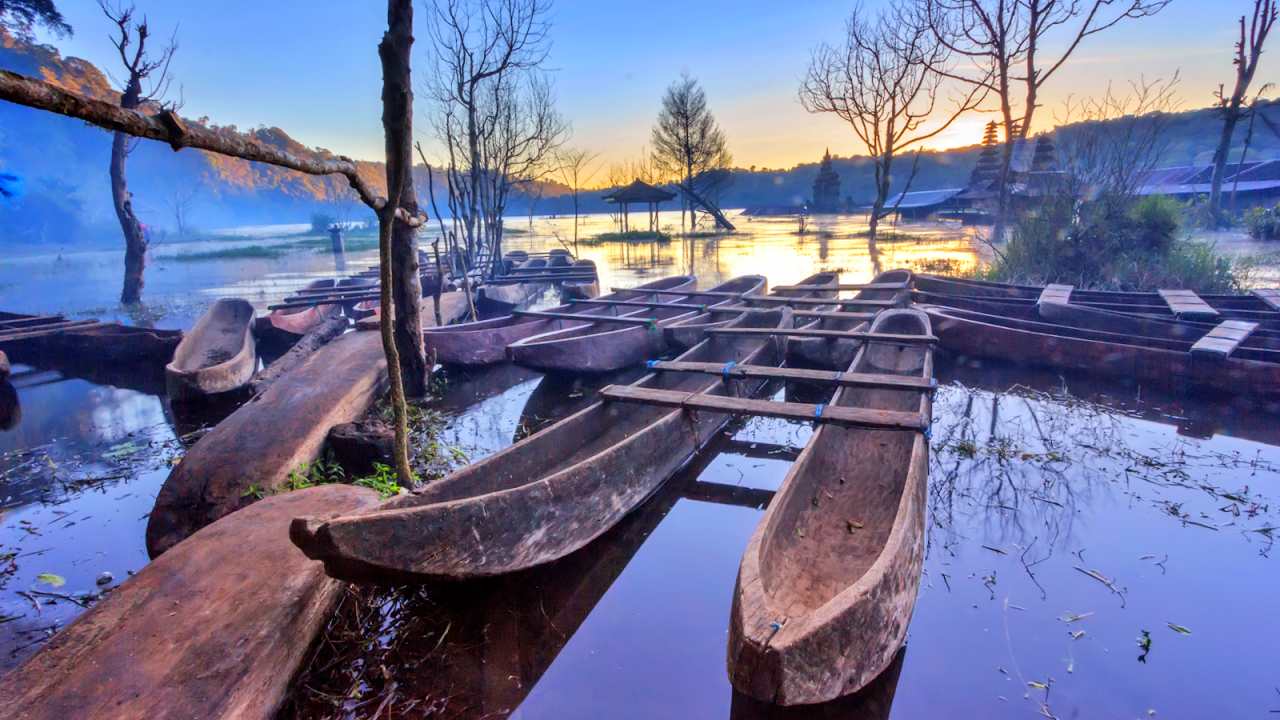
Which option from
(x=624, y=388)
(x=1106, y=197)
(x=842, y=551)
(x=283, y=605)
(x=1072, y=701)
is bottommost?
(x=1072, y=701)

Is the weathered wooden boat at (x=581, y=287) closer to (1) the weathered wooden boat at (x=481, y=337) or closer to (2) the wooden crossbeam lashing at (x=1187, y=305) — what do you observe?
(1) the weathered wooden boat at (x=481, y=337)

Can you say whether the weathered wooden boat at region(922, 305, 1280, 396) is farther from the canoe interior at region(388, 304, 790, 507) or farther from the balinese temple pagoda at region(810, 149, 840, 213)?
the balinese temple pagoda at region(810, 149, 840, 213)

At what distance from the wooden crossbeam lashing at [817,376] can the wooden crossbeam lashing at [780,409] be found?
37cm

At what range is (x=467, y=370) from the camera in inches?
283

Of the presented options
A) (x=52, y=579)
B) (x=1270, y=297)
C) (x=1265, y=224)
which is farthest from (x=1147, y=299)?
(x=1265, y=224)

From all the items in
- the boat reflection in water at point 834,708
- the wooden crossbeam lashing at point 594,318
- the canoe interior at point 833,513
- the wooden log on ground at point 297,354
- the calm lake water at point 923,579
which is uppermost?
the wooden crossbeam lashing at point 594,318

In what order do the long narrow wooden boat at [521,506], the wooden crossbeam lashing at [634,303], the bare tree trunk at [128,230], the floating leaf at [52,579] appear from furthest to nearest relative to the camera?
the bare tree trunk at [128,230]
the wooden crossbeam lashing at [634,303]
the floating leaf at [52,579]
the long narrow wooden boat at [521,506]

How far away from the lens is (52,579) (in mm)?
3068

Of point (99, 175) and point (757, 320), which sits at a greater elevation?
point (99, 175)

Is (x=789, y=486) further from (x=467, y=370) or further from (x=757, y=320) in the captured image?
(x=467, y=370)

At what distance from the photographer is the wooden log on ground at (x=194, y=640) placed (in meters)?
1.70

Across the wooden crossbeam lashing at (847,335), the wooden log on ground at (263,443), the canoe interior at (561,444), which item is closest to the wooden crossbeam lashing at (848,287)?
the wooden crossbeam lashing at (847,335)

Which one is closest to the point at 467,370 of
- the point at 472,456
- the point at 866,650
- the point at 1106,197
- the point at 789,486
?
the point at 472,456

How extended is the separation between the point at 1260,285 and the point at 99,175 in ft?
321
